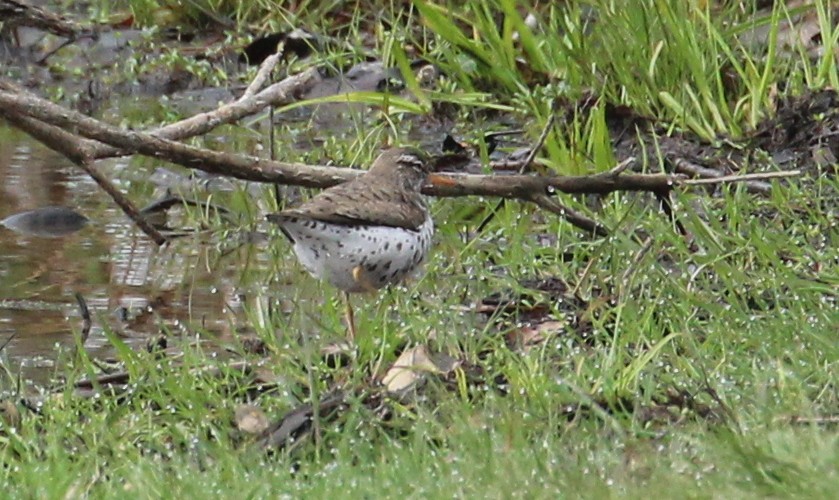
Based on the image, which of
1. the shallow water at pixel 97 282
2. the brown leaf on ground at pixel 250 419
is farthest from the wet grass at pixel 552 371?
the shallow water at pixel 97 282

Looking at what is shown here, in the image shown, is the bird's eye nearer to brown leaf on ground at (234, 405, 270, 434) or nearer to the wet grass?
the wet grass

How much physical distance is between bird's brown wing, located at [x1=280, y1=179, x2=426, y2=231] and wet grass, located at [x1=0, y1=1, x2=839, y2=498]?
26 centimetres

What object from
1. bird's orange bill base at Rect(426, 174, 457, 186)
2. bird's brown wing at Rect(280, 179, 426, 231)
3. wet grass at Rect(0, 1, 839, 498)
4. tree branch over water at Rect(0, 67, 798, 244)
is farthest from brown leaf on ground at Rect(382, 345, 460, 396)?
bird's orange bill base at Rect(426, 174, 457, 186)

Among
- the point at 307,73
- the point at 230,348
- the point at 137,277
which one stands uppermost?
the point at 307,73

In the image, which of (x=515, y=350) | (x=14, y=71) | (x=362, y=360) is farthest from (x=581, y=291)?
(x=14, y=71)

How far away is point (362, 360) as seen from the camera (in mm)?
5660

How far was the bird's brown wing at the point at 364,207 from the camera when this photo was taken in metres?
6.46

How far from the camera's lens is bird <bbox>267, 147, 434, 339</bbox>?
645 cm

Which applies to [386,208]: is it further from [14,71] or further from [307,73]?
[14,71]

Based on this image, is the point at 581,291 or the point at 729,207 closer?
the point at 581,291

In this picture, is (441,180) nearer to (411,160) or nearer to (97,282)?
(411,160)

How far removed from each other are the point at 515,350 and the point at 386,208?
1.18 m

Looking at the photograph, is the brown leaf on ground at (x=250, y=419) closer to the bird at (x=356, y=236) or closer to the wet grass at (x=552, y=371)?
the wet grass at (x=552, y=371)

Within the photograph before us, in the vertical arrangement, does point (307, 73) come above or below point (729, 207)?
above
